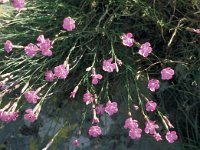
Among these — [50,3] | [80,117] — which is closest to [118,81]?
[80,117]

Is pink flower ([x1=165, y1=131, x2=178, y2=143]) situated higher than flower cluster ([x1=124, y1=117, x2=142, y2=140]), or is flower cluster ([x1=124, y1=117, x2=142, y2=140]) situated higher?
flower cluster ([x1=124, y1=117, x2=142, y2=140])

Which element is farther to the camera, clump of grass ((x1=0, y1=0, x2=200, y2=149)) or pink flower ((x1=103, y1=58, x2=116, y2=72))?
clump of grass ((x1=0, y1=0, x2=200, y2=149))

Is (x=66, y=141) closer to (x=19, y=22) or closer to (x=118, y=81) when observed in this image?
(x=118, y=81)

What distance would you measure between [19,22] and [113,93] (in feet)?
2.55

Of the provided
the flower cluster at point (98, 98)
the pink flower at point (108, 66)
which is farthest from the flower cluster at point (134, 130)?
the pink flower at point (108, 66)

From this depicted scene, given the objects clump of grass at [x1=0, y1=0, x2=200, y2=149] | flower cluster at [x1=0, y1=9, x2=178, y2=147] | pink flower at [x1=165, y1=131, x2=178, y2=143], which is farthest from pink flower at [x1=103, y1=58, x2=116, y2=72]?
pink flower at [x1=165, y1=131, x2=178, y2=143]

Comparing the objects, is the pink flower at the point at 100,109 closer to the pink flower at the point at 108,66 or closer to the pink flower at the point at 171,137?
the pink flower at the point at 108,66

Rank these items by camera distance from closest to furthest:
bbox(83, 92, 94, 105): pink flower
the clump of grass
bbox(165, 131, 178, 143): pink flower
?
bbox(165, 131, 178, 143): pink flower < bbox(83, 92, 94, 105): pink flower < the clump of grass

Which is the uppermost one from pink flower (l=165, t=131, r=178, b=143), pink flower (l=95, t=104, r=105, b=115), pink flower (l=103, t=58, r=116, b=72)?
pink flower (l=103, t=58, r=116, b=72)

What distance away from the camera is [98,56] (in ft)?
7.47

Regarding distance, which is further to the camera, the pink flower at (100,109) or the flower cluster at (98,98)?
the pink flower at (100,109)

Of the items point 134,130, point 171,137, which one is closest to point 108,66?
point 134,130

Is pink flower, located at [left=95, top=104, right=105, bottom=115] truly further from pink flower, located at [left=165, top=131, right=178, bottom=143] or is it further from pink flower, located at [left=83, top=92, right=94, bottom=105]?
pink flower, located at [left=165, top=131, right=178, bottom=143]

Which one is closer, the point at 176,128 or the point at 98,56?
the point at 176,128
